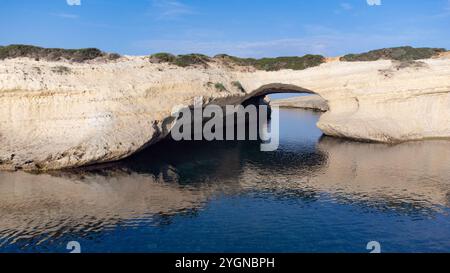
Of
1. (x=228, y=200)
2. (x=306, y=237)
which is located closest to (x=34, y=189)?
(x=228, y=200)

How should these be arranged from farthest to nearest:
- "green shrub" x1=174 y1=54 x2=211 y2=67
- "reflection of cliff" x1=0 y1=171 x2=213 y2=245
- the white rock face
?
"green shrub" x1=174 y1=54 x2=211 y2=67 < the white rock face < "reflection of cliff" x1=0 y1=171 x2=213 y2=245

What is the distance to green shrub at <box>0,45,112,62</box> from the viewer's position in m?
32.6

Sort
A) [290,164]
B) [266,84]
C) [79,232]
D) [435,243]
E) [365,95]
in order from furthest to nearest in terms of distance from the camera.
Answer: [266,84]
[365,95]
[290,164]
[79,232]
[435,243]

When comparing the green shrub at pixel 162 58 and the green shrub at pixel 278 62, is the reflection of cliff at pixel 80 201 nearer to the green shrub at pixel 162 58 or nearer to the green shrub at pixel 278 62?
the green shrub at pixel 162 58

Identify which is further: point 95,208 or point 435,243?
point 95,208

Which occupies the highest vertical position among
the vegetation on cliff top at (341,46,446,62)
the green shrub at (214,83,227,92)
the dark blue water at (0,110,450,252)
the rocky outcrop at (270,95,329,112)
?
the vegetation on cliff top at (341,46,446,62)

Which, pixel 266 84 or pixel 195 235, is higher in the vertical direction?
pixel 266 84

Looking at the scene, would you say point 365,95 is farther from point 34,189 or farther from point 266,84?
point 34,189

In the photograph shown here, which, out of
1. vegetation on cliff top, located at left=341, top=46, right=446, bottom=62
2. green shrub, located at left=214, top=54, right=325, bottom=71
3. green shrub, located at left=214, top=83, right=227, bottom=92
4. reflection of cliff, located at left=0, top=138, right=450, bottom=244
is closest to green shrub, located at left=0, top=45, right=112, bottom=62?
reflection of cliff, located at left=0, top=138, right=450, bottom=244

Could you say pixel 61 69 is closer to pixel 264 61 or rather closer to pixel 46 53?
pixel 46 53

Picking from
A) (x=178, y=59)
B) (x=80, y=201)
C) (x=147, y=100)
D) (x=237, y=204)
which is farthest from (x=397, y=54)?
(x=80, y=201)

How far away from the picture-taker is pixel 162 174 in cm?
2650

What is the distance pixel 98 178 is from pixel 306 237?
13.8 metres

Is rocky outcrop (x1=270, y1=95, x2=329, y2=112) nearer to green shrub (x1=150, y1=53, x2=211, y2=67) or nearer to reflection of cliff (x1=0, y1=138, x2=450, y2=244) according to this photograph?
green shrub (x1=150, y1=53, x2=211, y2=67)
